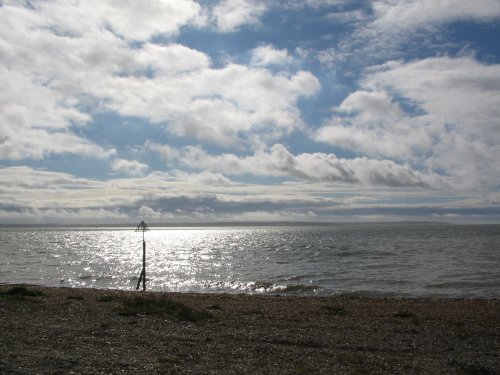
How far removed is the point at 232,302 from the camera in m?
26.1

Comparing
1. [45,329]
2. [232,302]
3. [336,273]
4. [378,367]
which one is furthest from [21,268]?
[378,367]

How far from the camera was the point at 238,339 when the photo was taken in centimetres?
1491

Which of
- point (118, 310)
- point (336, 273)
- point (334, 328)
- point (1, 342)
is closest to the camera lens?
point (1, 342)

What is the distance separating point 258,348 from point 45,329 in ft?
21.7

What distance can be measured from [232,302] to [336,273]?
71.4ft

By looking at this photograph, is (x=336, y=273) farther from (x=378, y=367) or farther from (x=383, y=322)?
(x=378, y=367)

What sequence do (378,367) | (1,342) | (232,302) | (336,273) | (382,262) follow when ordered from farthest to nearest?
1. (382,262)
2. (336,273)
3. (232,302)
4. (1,342)
5. (378,367)

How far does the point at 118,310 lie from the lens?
19.4 m

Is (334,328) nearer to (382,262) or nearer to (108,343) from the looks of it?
(108,343)

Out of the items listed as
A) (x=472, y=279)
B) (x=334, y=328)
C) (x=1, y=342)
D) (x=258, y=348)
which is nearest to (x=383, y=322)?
(x=334, y=328)

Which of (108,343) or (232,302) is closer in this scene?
(108,343)

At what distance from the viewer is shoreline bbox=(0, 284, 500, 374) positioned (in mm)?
11766

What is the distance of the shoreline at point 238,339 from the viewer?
11766 millimetres

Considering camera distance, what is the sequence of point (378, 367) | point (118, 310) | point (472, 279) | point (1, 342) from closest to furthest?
1. point (378, 367)
2. point (1, 342)
3. point (118, 310)
4. point (472, 279)
